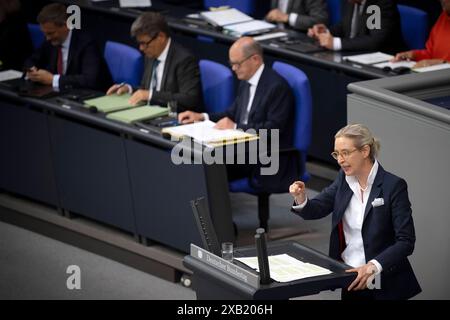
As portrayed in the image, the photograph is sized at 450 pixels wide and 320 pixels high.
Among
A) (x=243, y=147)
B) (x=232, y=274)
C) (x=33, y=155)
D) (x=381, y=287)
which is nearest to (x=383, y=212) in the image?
(x=381, y=287)

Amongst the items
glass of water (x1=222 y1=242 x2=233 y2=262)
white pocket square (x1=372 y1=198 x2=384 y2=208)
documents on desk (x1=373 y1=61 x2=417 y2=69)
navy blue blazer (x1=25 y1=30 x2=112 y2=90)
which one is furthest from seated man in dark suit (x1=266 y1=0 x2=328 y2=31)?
glass of water (x1=222 y1=242 x2=233 y2=262)

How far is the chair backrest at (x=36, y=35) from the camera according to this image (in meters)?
9.16

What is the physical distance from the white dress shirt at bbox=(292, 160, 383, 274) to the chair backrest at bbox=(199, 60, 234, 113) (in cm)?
258

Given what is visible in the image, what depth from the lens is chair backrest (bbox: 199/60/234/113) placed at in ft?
24.7

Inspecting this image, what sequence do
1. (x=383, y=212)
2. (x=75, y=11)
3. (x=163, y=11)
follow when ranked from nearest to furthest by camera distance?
(x=383, y=212), (x=75, y=11), (x=163, y=11)

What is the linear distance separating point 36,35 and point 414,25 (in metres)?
2.83

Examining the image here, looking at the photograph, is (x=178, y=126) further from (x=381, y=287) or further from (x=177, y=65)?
(x=381, y=287)

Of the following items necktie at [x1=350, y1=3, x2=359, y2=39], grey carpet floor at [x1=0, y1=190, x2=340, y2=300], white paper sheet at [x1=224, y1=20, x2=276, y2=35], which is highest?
necktie at [x1=350, y1=3, x2=359, y2=39]

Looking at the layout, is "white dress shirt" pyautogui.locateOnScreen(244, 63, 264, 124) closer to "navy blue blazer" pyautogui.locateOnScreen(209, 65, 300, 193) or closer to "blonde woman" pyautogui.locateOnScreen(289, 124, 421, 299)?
"navy blue blazer" pyautogui.locateOnScreen(209, 65, 300, 193)

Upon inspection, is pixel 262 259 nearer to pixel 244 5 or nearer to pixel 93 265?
pixel 93 265

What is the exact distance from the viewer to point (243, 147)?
699 cm

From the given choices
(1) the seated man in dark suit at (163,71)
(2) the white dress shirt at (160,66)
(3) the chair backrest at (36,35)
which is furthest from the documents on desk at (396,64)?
(3) the chair backrest at (36,35)

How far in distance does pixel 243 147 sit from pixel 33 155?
1679 millimetres

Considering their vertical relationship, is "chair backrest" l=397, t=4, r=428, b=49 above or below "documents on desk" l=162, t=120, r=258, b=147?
above
